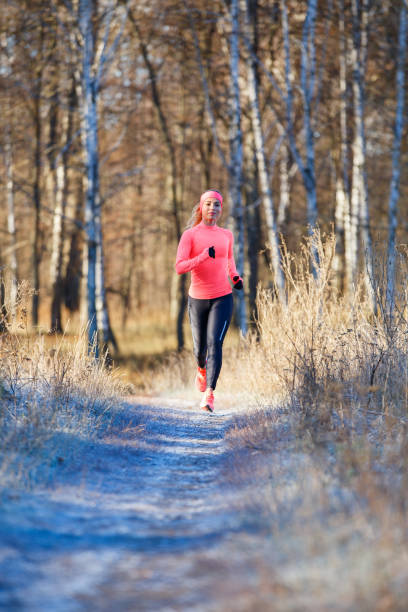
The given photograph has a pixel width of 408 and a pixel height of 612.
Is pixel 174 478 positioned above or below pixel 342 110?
below

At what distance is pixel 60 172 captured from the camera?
19516 millimetres

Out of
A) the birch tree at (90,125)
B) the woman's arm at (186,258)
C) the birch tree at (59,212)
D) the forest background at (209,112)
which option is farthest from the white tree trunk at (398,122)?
the woman's arm at (186,258)

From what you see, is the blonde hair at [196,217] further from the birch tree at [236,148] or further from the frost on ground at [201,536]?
the birch tree at [236,148]

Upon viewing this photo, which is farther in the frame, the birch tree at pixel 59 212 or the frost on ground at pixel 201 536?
the birch tree at pixel 59 212

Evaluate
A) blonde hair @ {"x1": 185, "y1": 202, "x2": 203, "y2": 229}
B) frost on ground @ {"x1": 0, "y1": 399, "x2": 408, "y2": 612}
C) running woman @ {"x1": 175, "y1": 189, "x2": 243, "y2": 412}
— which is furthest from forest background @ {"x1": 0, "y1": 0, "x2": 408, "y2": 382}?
frost on ground @ {"x1": 0, "y1": 399, "x2": 408, "y2": 612}

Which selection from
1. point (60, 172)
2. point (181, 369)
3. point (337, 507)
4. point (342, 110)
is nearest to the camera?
point (337, 507)

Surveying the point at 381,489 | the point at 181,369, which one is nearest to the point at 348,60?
the point at 181,369

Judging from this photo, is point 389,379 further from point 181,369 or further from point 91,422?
point 181,369

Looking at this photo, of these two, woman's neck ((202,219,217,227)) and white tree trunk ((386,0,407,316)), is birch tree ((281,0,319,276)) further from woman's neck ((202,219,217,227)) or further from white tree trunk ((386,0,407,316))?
woman's neck ((202,219,217,227))

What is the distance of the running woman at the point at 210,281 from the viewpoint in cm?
736

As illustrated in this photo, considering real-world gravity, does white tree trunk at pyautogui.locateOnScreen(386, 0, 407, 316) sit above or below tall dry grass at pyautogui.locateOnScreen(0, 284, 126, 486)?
above

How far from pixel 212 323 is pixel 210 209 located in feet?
3.72

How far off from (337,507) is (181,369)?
30.3ft

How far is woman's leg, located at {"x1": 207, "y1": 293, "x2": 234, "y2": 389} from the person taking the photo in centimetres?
735
